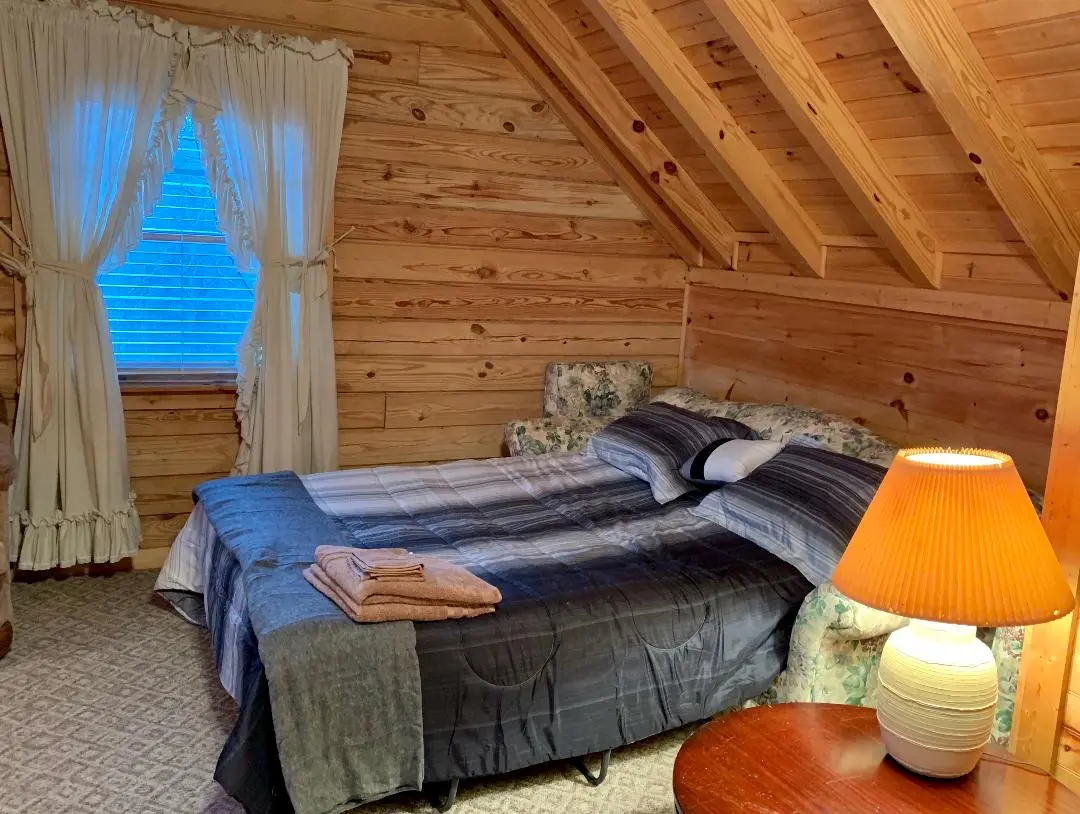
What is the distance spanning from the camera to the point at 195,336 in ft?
12.7

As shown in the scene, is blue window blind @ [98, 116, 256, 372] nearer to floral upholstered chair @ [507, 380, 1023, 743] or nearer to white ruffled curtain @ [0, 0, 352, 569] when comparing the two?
white ruffled curtain @ [0, 0, 352, 569]

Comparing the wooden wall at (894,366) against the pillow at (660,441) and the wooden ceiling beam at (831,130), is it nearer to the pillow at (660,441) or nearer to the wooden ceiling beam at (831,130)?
the wooden ceiling beam at (831,130)

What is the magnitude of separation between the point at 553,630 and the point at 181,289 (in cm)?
222

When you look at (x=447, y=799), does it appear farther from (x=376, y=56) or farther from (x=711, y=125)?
(x=376, y=56)

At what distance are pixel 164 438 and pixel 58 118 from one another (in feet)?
4.00

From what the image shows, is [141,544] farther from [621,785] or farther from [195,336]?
[621,785]

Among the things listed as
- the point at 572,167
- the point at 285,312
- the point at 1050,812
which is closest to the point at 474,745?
the point at 1050,812

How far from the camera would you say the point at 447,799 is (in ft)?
7.88

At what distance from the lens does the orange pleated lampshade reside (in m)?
1.60

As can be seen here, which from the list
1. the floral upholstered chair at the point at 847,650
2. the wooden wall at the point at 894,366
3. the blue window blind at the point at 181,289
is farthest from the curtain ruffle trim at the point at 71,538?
the wooden wall at the point at 894,366

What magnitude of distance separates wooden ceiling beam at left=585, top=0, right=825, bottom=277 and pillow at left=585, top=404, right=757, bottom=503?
0.73m

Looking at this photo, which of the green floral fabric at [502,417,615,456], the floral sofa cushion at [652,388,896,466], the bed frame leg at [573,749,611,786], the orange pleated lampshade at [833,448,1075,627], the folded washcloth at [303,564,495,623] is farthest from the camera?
the green floral fabric at [502,417,615,456]

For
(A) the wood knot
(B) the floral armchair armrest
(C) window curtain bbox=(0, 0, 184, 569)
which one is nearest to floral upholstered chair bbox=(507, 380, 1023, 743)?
(B) the floral armchair armrest

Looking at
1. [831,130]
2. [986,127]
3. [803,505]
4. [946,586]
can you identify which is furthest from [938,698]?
[831,130]
